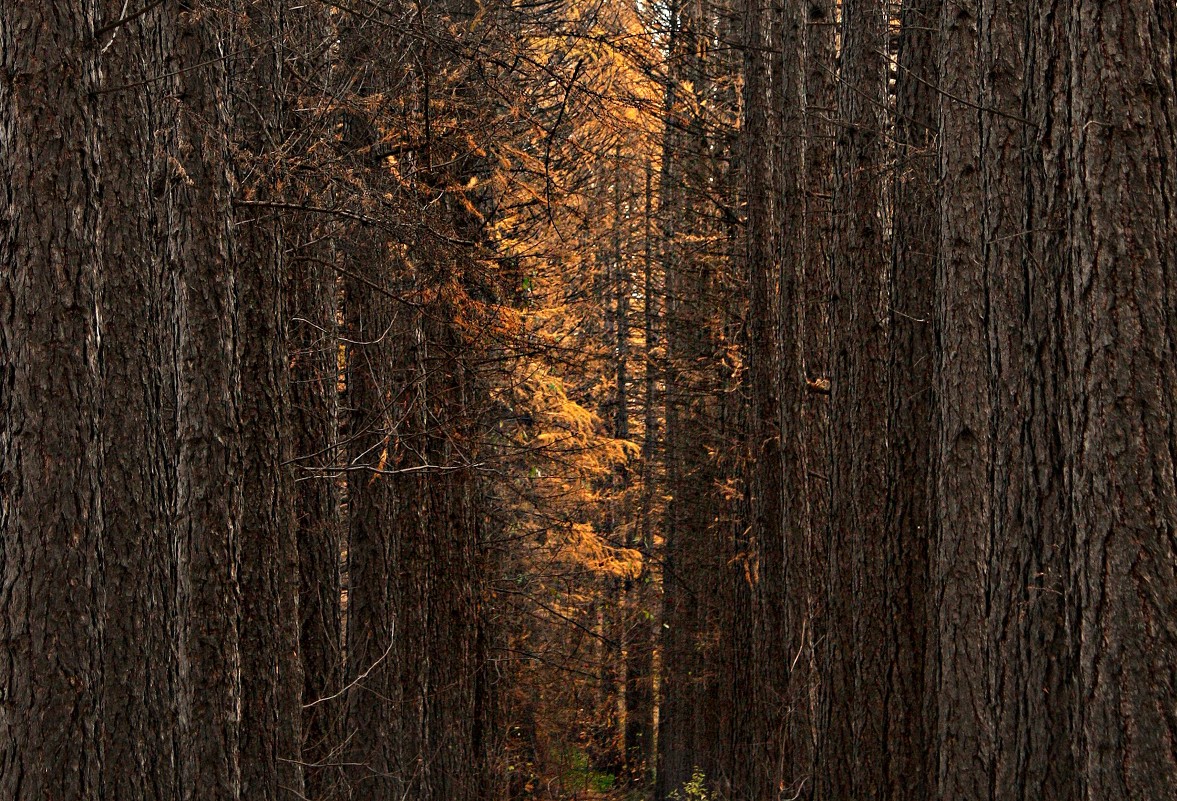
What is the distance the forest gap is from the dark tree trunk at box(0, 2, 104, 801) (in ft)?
0.04

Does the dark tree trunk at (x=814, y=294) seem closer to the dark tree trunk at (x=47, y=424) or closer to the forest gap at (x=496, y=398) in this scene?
the forest gap at (x=496, y=398)

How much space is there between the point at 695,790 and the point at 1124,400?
12729 millimetres

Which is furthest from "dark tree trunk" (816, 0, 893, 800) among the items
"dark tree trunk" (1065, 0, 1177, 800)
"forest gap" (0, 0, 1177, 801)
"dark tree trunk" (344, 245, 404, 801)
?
"dark tree trunk" (344, 245, 404, 801)

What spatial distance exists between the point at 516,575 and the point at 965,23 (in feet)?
37.2

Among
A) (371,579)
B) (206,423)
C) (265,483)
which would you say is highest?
(206,423)

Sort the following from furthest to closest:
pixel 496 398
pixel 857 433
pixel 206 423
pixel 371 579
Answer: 1. pixel 496 398
2. pixel 371 579
3. pixel 857 433
4. pixel 206 423

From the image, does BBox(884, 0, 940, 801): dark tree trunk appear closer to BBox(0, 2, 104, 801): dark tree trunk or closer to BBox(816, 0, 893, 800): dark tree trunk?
BBox(816, 0, 893, 800): dark tree trunk

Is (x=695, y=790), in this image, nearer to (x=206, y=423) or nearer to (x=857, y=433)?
(x=857, y=433)

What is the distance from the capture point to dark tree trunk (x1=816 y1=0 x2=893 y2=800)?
7.48 meters

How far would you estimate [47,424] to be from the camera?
382cm

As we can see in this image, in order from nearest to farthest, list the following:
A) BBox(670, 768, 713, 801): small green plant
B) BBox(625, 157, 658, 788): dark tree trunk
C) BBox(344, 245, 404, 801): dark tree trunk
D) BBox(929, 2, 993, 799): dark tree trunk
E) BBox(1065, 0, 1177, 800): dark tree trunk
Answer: BBox(1065, 0, 1177, 800): dark tree trunk, BBox(929, 2, 993, 799): dark tree trunk, BBox(344, 245, 404, 801): dark tree trunk, BBox(670, 768, 713, 801): small green plant, BBox(625, 157, 658, 788): dark tree trunk

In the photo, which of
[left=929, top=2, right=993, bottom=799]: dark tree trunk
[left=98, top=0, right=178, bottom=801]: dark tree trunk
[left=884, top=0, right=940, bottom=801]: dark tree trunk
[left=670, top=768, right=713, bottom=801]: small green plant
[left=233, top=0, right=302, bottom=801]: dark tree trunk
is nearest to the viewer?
[left=98, top=0, right=178, bottom=801]: dark tree trunk

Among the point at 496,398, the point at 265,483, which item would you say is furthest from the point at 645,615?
the point at 265,483

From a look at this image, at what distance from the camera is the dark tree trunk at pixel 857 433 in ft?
24.5
